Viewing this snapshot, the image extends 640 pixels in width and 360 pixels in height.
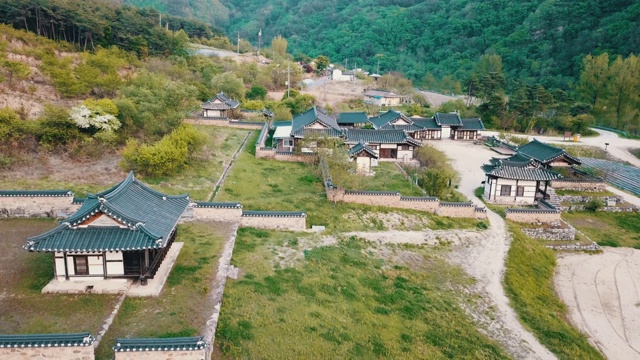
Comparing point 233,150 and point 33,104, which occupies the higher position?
point 33,104

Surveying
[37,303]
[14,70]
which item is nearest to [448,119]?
[14,70]

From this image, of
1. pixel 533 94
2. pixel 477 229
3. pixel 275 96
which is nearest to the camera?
pixel 477 229

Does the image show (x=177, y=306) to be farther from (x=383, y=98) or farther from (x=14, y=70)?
(x=383, y=98)

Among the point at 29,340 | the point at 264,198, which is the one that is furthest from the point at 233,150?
the point at 29,340

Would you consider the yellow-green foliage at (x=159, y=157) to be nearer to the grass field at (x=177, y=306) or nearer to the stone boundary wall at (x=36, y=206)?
the stone boundary wall at (x=36, y=206)

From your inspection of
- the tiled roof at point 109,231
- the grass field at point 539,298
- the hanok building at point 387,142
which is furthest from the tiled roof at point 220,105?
the tiled roof at point 109,231

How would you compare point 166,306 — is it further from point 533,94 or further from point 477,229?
point 533,94
